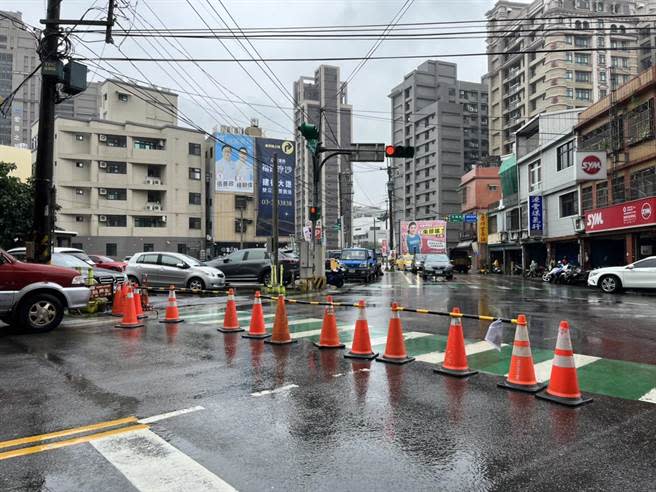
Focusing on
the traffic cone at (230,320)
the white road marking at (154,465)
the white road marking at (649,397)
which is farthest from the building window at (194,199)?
the white road marking at (649,397)

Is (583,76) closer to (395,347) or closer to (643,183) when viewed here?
(643,183)

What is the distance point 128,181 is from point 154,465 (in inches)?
2233

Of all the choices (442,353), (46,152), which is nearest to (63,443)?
(442,353)

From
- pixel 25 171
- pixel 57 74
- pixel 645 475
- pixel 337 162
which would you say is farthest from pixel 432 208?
pixel 645 475

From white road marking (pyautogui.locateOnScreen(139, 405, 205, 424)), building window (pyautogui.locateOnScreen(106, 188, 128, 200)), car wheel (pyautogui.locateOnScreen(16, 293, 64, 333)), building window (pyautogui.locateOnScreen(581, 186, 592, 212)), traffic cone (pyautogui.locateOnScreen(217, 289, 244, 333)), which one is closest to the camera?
white road marking (pyautogui.locateOnScreen(139, 405, 205, 424))

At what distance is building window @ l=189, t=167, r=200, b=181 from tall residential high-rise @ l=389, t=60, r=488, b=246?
46.6m

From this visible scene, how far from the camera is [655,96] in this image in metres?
25.8

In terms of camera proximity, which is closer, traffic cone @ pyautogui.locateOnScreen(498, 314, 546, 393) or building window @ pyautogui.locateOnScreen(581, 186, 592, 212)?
traffic cone @ pyautogui.locateOnScreen(498, 314, 546, 393)

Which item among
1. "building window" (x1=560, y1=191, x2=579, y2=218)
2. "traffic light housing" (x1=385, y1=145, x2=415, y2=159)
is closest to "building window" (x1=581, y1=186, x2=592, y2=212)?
"building window" (x1=560, y1=191, x2=579, y2=218)

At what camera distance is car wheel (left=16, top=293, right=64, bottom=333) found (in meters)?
9.70

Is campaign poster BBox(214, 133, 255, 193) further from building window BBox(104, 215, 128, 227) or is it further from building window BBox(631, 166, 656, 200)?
building window BBox(631, 166, 656, 200)

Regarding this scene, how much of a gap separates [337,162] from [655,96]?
6024 centimetres

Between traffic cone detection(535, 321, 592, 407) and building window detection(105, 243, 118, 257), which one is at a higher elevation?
building window detection(105, 243, 118, 257)

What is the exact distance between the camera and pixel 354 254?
30.3 meters
